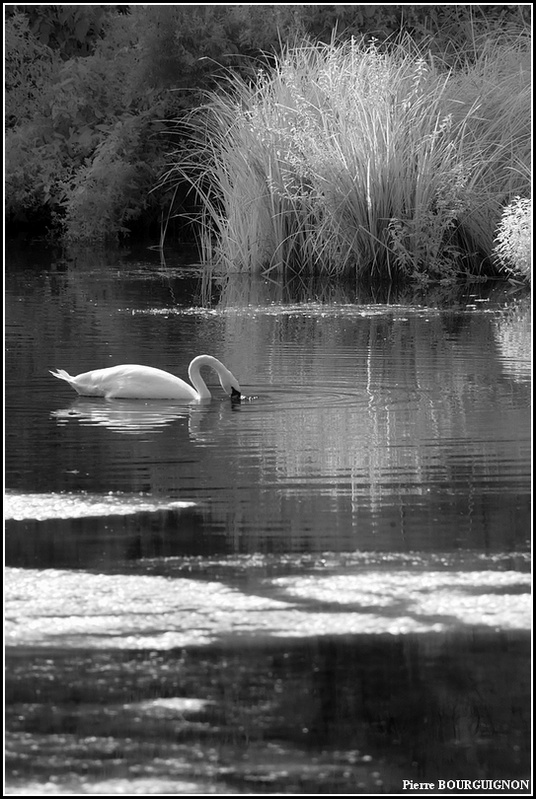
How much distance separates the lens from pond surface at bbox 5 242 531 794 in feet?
12.6

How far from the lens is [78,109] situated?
25562 mm

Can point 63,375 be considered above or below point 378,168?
below

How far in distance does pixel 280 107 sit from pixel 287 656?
14.1 metres

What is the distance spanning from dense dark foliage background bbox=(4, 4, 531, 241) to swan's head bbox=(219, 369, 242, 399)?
15.1 m

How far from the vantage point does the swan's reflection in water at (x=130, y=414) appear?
27.2 ft

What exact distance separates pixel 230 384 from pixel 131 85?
16.9m

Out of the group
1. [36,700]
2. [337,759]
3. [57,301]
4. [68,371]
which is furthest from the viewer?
[57,301]

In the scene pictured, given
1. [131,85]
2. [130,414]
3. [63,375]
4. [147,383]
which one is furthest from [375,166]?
[131,85]

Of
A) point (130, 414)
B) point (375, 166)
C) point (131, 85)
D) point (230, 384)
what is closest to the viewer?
point (130, 414)

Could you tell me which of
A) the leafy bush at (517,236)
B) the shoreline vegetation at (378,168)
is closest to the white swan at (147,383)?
the leafy bush at (517,236)

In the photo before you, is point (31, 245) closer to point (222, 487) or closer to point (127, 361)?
point (127, 361)

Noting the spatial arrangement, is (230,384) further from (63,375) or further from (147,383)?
(63,375)

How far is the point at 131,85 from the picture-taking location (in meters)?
25.0

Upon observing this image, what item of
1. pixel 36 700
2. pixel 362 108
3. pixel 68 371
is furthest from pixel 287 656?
pixel 362 108
